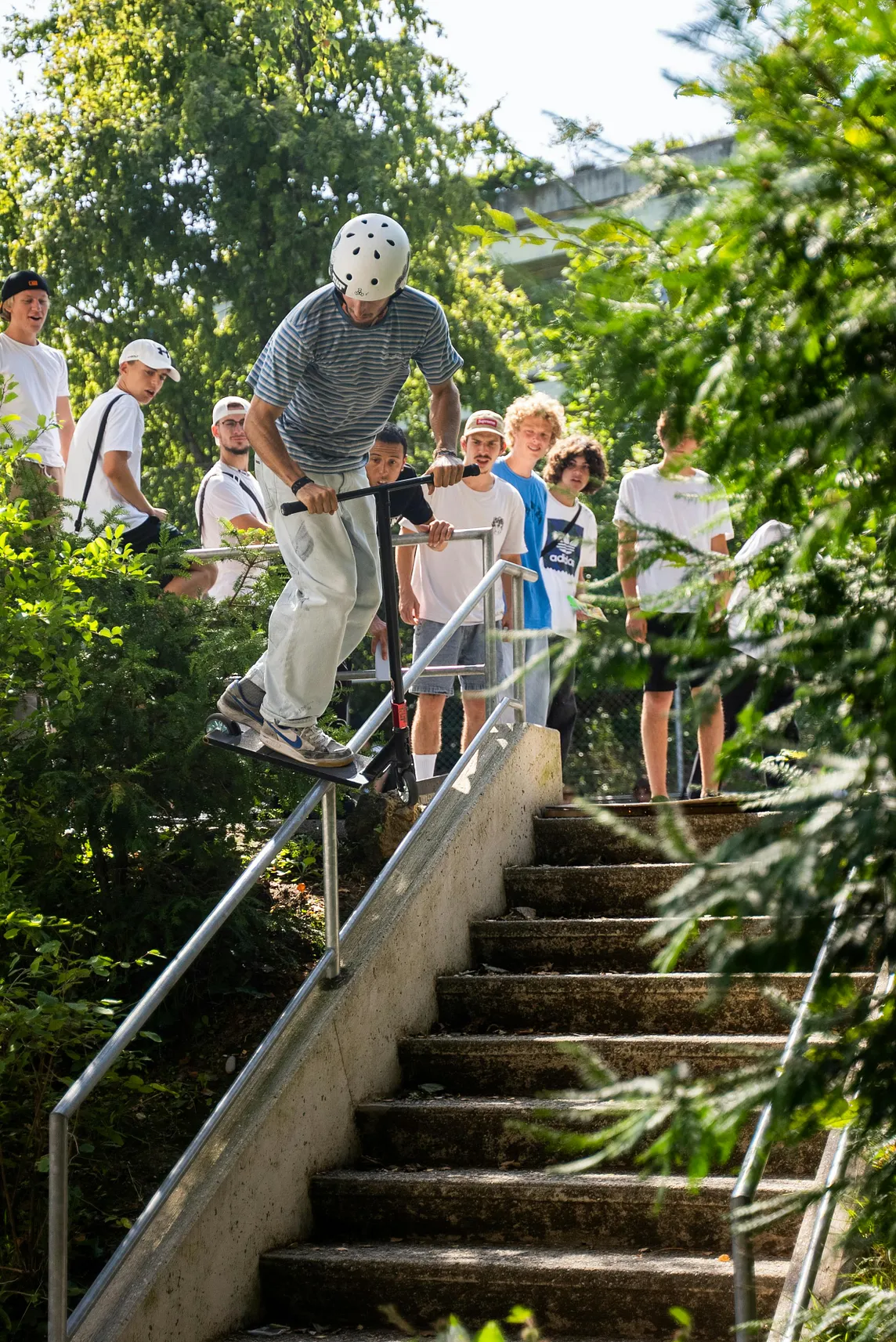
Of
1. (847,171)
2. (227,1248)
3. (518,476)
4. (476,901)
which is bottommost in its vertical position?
(227,1248)

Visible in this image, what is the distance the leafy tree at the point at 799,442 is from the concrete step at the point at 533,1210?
263cm

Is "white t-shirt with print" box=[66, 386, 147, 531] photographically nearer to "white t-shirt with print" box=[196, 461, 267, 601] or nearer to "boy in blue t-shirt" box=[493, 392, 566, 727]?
"white t-shirt with print" box=[196, 461, 267, 601]

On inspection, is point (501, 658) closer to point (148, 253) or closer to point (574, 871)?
point (574, 871)

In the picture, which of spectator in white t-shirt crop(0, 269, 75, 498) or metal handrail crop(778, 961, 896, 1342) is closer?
metal handrail crop(778, 961, 896, 1342)

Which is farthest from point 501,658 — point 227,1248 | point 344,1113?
point 227,1248

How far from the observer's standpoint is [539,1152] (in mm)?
5066

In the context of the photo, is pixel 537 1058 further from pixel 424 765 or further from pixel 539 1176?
pixel 424 765

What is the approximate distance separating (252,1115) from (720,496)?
3.47 meters

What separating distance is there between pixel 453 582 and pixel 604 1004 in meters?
2.61

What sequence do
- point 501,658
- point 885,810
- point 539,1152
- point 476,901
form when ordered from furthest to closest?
point 501,658
point 476,901
point 539,1152
point 885,810

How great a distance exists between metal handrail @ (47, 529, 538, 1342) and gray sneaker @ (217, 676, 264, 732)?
0.35 metres

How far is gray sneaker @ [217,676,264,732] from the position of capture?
560cm

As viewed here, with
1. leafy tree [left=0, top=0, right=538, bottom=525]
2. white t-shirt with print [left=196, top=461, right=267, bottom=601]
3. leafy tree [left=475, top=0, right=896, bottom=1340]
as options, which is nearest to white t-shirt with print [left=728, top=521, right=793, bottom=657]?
leafy tree [left=475, top=0, right=896, bottom=1340]

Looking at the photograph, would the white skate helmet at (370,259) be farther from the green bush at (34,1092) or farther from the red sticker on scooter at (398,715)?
the green bush at (34,1092)
